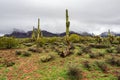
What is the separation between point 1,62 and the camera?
68.5 feet

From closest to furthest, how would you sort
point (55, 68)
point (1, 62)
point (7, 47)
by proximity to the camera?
1. point (55, 68)
2. point (1, 62)
3. point (7, 47)

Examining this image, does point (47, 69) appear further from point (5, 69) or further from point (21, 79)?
point (5, 69)

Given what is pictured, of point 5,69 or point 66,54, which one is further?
point 66,54

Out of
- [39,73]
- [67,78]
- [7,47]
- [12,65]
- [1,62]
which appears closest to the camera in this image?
[67,78]

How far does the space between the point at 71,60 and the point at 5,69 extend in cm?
654

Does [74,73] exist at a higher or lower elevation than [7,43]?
lower

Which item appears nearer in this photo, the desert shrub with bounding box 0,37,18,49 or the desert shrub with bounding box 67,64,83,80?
the desert shrub with bounding box 67,64,83,80

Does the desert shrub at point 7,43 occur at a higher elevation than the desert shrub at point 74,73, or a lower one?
higher

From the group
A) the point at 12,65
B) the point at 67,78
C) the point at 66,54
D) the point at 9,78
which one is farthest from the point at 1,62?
the point at 67,78

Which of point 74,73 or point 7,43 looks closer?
point 74,73

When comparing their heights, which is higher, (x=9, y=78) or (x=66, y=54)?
(x=66, y=54)

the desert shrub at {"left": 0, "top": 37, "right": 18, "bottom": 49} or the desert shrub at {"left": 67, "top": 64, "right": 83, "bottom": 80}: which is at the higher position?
the desert shrub at {"left": 0, "top": 37, "right": 18, "bottom": 49}

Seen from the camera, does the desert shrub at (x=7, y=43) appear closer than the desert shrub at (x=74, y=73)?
No

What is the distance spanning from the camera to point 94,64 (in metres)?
18.2
